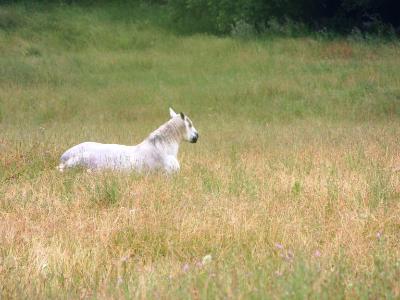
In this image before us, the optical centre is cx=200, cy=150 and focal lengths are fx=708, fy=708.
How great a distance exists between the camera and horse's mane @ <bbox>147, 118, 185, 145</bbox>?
11.3 m

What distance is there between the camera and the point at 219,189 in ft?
27.6

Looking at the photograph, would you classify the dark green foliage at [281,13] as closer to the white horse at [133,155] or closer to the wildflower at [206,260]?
the white horse at [133,155]

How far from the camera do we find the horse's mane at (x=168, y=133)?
11289mm

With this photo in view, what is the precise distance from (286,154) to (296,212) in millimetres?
5202

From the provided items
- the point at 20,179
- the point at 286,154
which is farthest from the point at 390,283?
the point at 286,154

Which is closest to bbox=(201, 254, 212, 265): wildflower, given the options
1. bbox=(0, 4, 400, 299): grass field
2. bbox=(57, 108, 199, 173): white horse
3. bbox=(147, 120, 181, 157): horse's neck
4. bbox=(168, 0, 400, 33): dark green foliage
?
bbox=(0, 4, 400, 299): grass field

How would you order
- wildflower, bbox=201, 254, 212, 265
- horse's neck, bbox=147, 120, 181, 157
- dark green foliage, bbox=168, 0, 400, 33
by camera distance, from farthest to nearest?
1. dark green foliage, bbox=168, 0, 400, 33
2. horse's neck, bbox=147, 120, 181, 157
3. wildflower, bbox=201, 254, 212, 265

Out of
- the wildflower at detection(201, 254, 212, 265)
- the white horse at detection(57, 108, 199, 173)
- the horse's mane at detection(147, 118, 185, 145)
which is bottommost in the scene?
the white horse at detection(57, 108, 199, 173)

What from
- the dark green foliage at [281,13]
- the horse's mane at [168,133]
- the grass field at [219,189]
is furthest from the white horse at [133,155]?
the dark green foliage at [281,13]

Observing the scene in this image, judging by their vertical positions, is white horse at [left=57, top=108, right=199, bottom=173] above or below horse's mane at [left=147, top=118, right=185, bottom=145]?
below

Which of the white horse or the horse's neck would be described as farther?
the horse's neck

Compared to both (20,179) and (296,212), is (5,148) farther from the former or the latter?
(296,212)

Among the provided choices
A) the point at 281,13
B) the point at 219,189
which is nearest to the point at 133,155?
the point at 219,189

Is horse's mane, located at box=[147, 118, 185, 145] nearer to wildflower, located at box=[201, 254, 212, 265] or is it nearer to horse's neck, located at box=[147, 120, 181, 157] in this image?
horse's neck, located at box=[147, 120, 181, 157]
